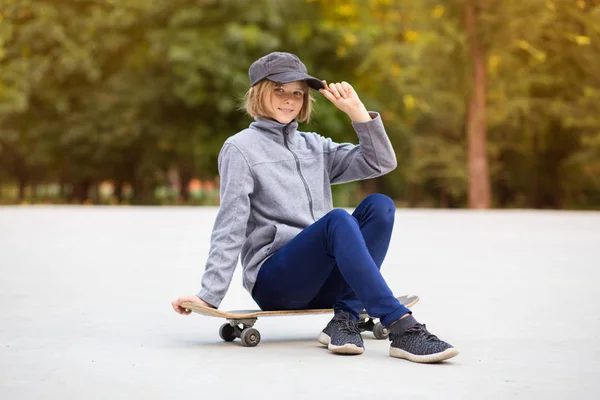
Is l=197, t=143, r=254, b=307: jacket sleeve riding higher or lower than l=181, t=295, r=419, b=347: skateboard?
higher

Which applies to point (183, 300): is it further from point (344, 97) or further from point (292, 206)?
point (344, 97)

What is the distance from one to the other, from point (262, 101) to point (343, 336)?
124 cm

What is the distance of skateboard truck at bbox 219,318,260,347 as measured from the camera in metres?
5.32

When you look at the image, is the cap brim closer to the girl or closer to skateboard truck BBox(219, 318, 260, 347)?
the girl

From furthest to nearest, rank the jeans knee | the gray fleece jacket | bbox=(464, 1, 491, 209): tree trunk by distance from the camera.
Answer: bbox=(464, 1, 491, 209): tree trunk < the gray fleece jacket < the jeans knee

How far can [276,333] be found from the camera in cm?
595

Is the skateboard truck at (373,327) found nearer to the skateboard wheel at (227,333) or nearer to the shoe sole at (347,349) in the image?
the shoe sole at (347,349)

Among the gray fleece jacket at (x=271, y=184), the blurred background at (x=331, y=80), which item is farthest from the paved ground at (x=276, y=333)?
the blurred background at (x=331, y=80)

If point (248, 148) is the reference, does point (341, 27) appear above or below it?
above

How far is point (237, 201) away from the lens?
5234 mm

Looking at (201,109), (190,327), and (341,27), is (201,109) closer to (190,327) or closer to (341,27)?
(341,27)

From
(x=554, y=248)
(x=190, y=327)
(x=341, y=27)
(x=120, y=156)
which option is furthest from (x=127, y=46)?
(x=190, y=327)

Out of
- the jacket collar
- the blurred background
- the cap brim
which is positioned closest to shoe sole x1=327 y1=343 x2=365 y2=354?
the jacket collar

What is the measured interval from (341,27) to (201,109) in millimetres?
5228
